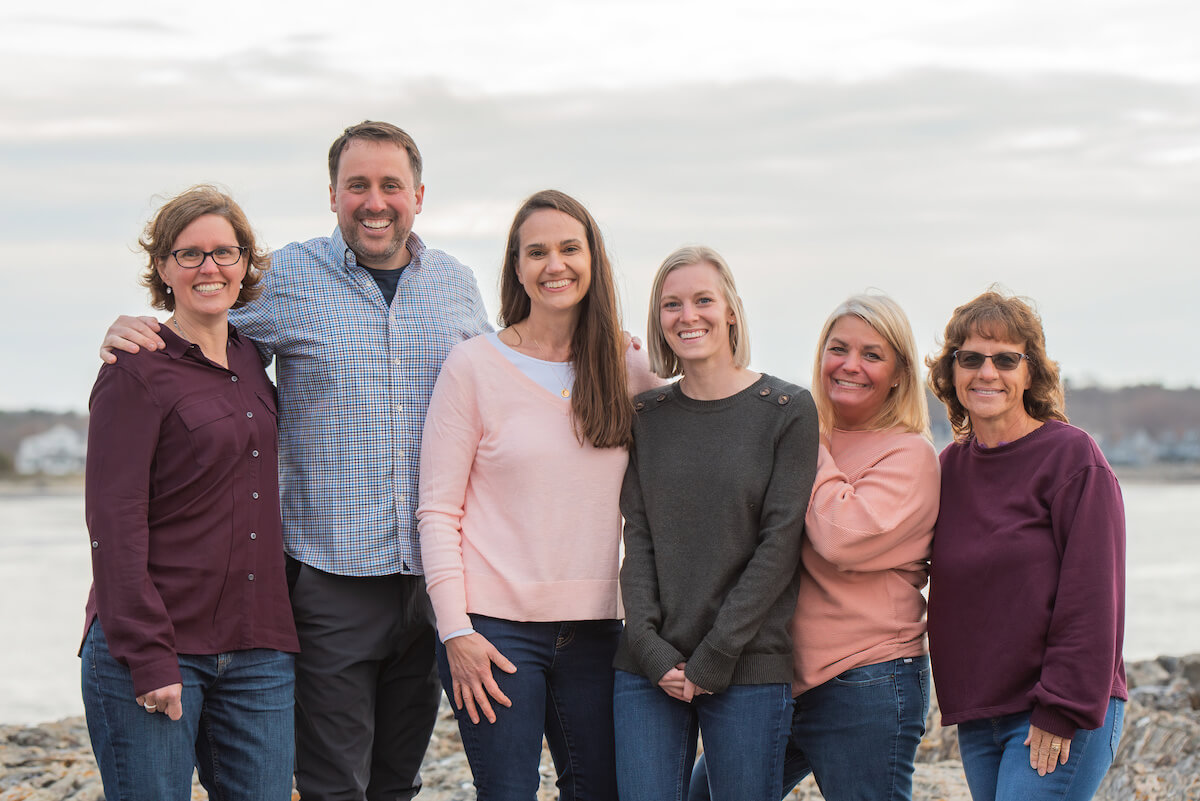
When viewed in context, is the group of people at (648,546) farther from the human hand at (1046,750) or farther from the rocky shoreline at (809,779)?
the rocky shoreline at (809,779)

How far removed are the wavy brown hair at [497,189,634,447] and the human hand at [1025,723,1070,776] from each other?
1403 mm

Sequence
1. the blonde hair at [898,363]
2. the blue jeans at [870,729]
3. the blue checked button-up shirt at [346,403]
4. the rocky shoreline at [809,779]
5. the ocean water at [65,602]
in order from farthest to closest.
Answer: the ocean water at [65,602]
the rocky shoreline at [809,779]
the blue checked button-up shirt at [346,403]
the blonde hair at [898,363]
the blue jeans at [870,729]

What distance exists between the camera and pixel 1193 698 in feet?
25.5

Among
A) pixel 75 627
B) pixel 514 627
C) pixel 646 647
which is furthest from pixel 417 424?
pixel 75 627

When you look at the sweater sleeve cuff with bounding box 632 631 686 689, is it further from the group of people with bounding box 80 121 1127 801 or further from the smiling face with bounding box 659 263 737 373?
the smiling face with bounding box 659 263 737 373

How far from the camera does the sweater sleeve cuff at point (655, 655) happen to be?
3.08 m

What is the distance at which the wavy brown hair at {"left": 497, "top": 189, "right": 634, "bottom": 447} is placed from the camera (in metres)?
3.28

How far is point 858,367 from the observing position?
11.1ft

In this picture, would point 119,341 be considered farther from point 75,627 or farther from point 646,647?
point 75,627

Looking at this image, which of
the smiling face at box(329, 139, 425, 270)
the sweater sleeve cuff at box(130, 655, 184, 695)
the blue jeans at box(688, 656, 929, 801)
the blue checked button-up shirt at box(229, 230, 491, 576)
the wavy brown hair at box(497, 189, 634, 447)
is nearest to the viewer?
the sweater sleeve cuff at box(130, 655, 184, 695)

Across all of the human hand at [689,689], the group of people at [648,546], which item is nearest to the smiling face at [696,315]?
the group of people at [648,546]

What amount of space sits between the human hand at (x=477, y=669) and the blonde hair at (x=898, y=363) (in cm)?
124

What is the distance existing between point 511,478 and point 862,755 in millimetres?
1293

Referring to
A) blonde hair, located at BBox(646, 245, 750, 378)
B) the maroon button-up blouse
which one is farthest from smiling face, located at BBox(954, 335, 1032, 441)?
the maroon button-up blouse
